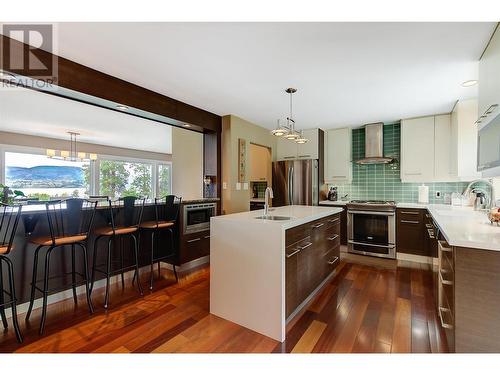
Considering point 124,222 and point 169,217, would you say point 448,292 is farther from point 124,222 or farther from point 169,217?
point 124,222

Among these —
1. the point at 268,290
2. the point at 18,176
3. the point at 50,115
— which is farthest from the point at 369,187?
the point at 18,176

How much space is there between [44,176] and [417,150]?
805 centimetres

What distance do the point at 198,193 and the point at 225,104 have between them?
6.66 ft

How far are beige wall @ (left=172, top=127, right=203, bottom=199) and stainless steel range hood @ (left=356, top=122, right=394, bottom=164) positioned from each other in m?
3.02

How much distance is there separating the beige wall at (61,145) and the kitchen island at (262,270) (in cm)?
604

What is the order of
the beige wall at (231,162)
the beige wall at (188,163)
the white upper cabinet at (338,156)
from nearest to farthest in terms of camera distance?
1. the beige wall at (231,162)
2. the white upper cabinet at (338,156)
3. the beige wall at (188,163)

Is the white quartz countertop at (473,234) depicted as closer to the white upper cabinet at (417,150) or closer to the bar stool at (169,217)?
the white upper cabinet at (417,150)

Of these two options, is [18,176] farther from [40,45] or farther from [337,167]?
[337,167]

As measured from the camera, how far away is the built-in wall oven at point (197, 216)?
10.9 ft

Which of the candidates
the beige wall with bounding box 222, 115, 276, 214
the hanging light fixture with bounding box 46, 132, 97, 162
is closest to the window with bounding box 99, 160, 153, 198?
the hanging light fixture with bounding box 46, 132, 97, 162

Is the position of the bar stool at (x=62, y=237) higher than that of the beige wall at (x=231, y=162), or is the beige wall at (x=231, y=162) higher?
the beige wall at (x=231, y=162)

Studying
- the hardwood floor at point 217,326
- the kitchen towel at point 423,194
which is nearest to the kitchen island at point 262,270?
the hardwood floor at point 217,326

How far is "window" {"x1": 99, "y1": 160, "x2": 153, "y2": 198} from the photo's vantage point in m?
6.96
